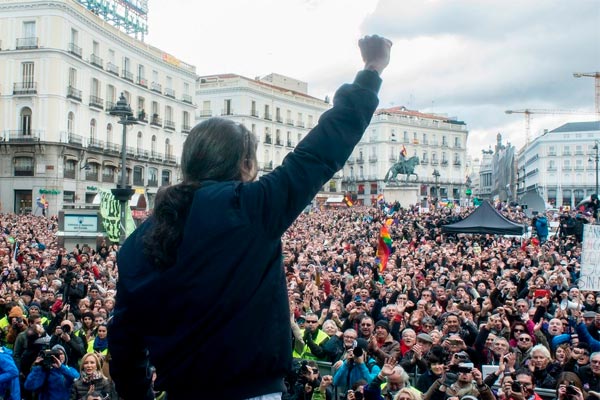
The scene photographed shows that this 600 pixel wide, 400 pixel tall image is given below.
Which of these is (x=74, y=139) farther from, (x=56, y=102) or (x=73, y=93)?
(x=73, y=93)

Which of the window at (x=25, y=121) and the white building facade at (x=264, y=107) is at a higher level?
the white building facade at (x=264, y=107)

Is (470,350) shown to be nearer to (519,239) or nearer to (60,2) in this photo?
(519,239)

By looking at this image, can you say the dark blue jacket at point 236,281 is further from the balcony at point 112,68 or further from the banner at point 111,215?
the balcony at point 112,68

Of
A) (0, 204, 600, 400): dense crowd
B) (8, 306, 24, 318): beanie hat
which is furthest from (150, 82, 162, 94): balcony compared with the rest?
(8, 306, 24, 318): beanie hat

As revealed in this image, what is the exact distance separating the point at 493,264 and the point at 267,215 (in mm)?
13669

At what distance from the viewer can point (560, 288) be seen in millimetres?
11094

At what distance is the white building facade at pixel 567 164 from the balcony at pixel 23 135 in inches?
2931

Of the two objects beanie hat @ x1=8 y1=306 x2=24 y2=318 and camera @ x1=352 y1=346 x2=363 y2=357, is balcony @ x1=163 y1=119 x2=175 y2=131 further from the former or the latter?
camera @ x1=352 y1=346 x2=363 y2=357

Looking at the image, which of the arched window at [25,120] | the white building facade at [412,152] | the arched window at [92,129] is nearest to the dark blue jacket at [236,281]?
the arched window at [25,120]

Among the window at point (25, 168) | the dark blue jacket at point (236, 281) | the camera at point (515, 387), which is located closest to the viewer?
the dark blue jacket at point (236, 281)

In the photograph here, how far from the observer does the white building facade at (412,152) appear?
8400 centimetres

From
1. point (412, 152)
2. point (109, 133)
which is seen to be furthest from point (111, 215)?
point (412, 152)

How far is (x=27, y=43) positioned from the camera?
40.8 metres

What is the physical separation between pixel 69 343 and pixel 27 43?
38404 mm
